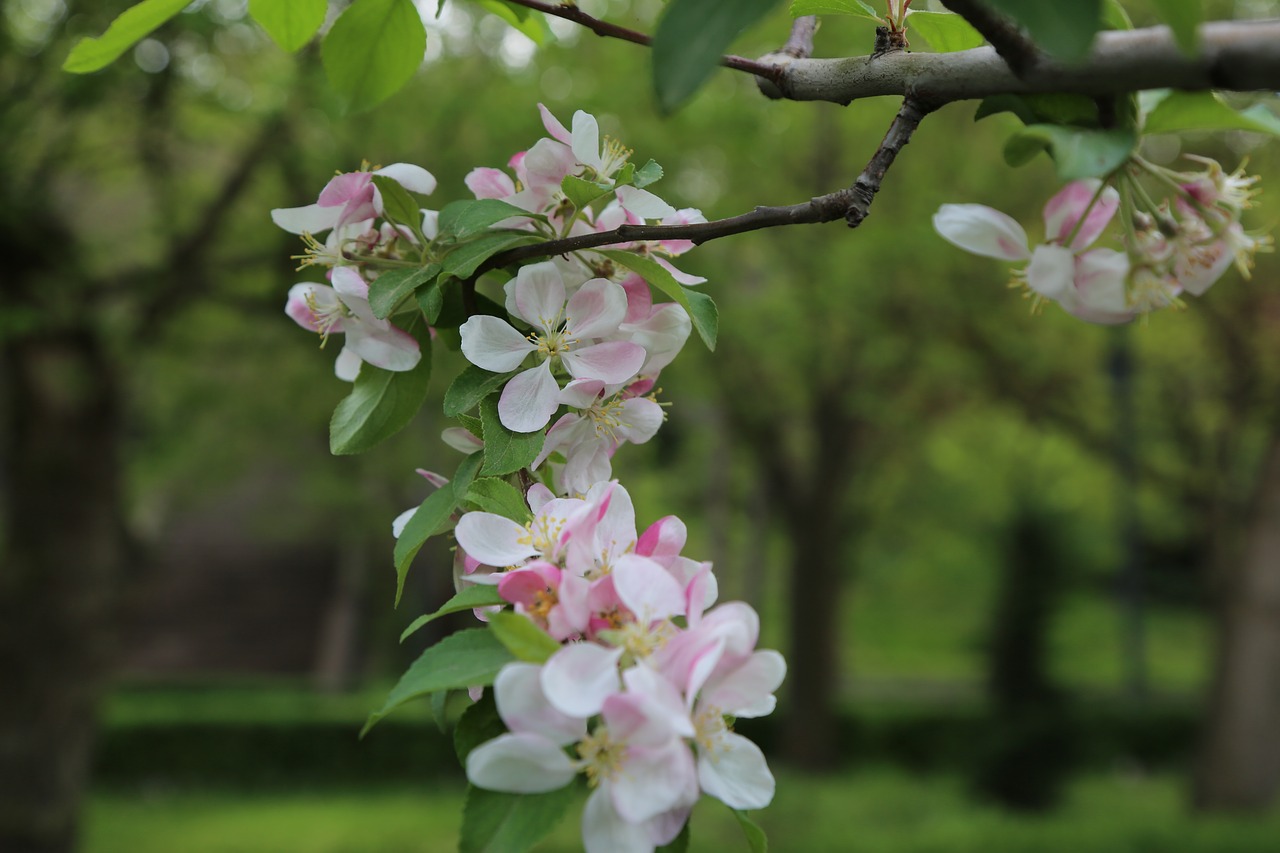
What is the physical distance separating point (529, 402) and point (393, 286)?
0.13 m

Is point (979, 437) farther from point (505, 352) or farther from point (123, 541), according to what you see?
point (505, 352)

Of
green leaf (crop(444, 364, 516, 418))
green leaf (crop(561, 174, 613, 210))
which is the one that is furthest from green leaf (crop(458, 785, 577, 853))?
green leaf (crop(561, 174, 613, 210))

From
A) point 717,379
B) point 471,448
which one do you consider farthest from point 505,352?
point 717,379

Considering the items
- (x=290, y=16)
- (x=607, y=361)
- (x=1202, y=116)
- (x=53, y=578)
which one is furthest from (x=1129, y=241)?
(x=53, y=578)

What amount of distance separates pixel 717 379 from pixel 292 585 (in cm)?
1016

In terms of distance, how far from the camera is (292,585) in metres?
16.7

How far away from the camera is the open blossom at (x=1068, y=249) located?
768 millimetres

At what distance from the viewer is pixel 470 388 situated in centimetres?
75

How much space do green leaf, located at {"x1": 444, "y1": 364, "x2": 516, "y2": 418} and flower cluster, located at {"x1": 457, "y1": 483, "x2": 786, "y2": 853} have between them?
0.12 meters

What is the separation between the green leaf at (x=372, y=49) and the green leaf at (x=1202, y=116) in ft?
1.65

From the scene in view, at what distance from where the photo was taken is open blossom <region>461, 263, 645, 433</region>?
28.7 inches

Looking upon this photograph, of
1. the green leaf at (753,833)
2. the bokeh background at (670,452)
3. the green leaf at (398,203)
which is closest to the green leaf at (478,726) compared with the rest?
the green leaf at (753,833)

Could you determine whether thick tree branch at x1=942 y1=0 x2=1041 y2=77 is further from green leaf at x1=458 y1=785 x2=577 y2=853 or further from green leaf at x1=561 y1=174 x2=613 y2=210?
green leaf at x1=458 y1=785 x2=577 y2=853

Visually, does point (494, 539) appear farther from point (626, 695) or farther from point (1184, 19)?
point (1184, 19)
